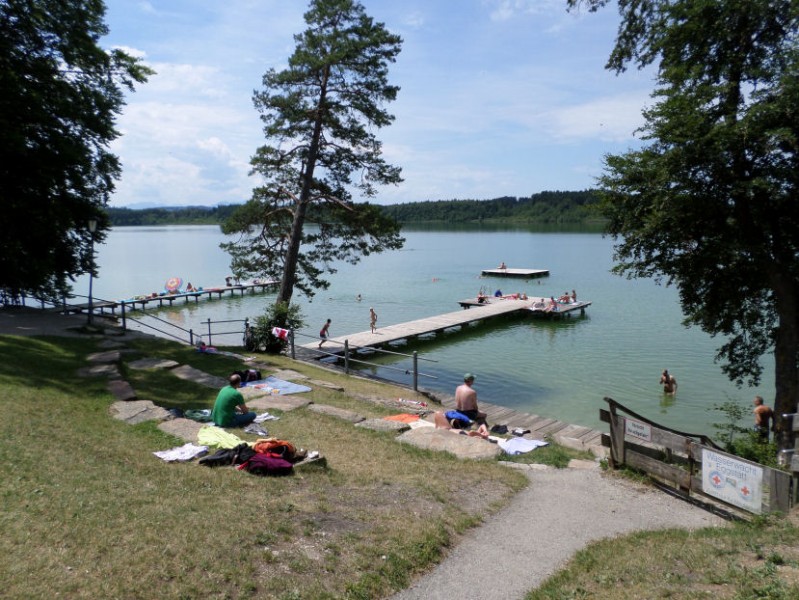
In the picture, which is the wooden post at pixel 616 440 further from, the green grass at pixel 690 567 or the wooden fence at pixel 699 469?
the green grass at pixel 690 567

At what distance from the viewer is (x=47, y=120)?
59.4 ft

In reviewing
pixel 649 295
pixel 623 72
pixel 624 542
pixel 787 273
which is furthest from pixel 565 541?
pixel 649 295

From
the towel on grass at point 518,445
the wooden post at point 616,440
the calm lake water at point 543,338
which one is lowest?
the calm lake water at point 543,338

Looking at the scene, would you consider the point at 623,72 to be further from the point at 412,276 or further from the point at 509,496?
the point at 412,276

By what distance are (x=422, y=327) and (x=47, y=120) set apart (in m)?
20.1

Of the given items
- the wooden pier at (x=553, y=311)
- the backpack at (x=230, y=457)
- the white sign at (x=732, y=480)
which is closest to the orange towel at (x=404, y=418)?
the backpack at (x=230, y=457)

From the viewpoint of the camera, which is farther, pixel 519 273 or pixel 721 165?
pixel 519 273

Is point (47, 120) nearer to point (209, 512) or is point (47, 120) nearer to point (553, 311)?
point (209, 512)

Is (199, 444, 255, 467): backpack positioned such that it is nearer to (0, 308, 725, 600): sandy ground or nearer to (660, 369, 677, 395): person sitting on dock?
(0, 308, 725, 600): sandy ground

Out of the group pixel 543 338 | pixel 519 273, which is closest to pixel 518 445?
pixel 543 338

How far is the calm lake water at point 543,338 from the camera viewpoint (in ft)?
64.7

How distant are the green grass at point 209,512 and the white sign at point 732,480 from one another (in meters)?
2.56

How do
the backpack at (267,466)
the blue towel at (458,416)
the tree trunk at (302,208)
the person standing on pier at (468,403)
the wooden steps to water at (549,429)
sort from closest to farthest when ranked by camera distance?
1. the backpack at (267,466)
2. the blue towel at (458,416)
3. the wooden steps to water at (549,429)
4. the person standing on pier at (468,403)
5. the tree trunk at (302,208)

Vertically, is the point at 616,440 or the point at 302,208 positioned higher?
the point at 302,208
